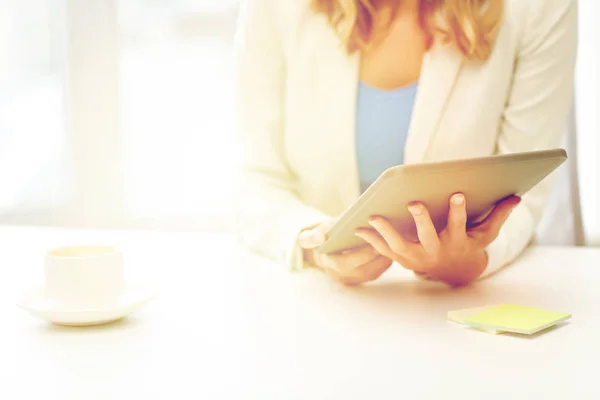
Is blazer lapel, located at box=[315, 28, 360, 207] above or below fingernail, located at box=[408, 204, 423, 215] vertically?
above

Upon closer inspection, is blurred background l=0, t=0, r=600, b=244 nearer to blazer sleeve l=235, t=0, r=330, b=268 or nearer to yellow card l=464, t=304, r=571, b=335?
blazer sleeve l=235, t=0, r=330, b=268

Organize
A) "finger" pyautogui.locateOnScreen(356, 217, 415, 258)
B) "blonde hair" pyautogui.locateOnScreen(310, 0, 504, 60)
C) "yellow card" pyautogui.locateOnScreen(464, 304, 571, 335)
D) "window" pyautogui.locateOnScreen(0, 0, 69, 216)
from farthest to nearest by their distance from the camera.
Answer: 1. "window" pyautogui.locateOnScreen(0, 0, 69, 216)
2. "blonde hair" pyautogui.locateOnScreen(310, 0, 504, 60)
3. "finger" pyautogui.locateOnScreen(356, 217, 415, 258)
4. "yellow card" pyautogui.locateOnScreen(464, 304, 571, 335)

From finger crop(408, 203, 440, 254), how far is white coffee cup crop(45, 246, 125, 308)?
0.35 metres

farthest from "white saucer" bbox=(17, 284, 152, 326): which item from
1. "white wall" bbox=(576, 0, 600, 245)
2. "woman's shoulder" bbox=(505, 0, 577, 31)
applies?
"white wall" bbox=(576, 0, 600, 245)

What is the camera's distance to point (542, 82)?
4.14 ft

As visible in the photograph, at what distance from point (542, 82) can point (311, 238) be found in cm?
55

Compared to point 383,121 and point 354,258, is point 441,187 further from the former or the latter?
point 383,121

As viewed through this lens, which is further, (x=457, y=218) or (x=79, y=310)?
(x=457, y=218)

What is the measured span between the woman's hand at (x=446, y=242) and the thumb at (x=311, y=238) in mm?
109

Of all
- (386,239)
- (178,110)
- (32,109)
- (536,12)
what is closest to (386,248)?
(386,239)

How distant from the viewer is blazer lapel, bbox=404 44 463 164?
1255 mm

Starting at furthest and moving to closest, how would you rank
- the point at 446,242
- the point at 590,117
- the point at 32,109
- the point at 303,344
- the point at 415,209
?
the point at 32,109 < the point at 590,117 < the point at 446,242 < the point at 415,209 < the point at 303,344

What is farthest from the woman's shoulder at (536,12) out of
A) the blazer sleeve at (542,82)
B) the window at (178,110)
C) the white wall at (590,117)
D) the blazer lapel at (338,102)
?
the window at (178,110)

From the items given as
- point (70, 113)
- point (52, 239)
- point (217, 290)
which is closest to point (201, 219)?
point (70, 113)
